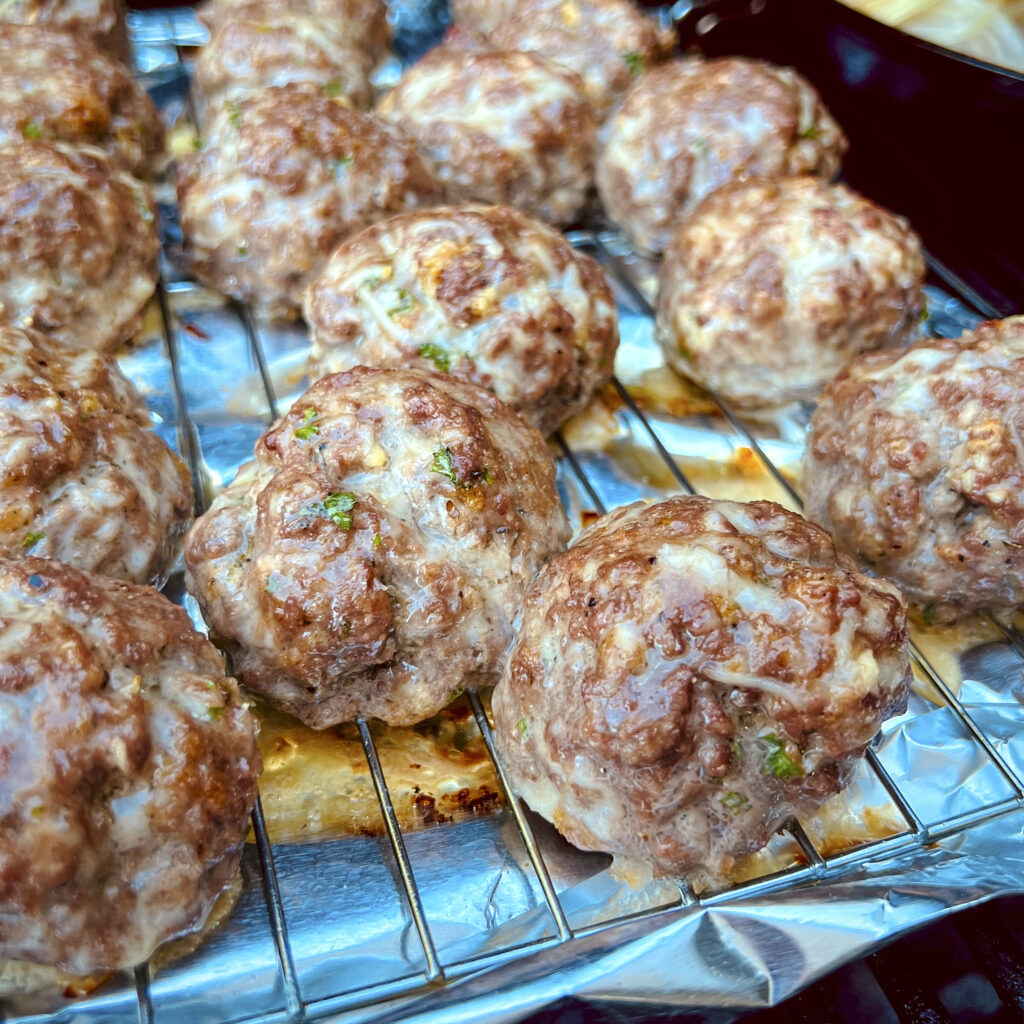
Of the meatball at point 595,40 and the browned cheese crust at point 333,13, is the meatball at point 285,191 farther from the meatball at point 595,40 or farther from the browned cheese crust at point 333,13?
the meatball at point 595,40

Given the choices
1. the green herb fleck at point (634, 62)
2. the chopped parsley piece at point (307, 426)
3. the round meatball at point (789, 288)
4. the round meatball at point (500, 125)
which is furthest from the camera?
the green herb fleck at point (634, 62)

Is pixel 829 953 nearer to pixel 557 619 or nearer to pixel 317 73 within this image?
pixel 557 619

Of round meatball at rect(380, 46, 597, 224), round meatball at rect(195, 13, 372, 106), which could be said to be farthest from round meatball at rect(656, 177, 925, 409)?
round meatball at rect(195, 13, 372, 106)

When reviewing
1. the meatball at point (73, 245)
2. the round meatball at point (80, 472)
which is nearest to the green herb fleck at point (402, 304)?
the round meatball at point (80, 472)

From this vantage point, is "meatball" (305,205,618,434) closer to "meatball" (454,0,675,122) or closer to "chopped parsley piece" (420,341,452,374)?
"chopped parsley piece" (420,341,452,374)

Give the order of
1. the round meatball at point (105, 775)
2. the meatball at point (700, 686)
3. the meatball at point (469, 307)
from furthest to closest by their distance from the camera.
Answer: the meatball at point (469, 307) → the meatball at point (700, 686) → the round meatball at point (105, 775)

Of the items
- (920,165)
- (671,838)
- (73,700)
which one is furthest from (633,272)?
(73,700)

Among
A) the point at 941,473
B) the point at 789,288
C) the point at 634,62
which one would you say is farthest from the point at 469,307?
the point at 634,62

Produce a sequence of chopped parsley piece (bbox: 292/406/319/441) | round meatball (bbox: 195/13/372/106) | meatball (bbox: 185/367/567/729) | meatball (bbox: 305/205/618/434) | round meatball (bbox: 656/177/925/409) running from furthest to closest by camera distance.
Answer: round meatball (bbox: 195/13/372/106) < round meatball (bbox: 656/177/925/409) < meatball (bbox: 305/205/618/434) < chopped parsley piece (bbox: 292/406/319/441) < meatball (bbox: 185/367/567/729)
